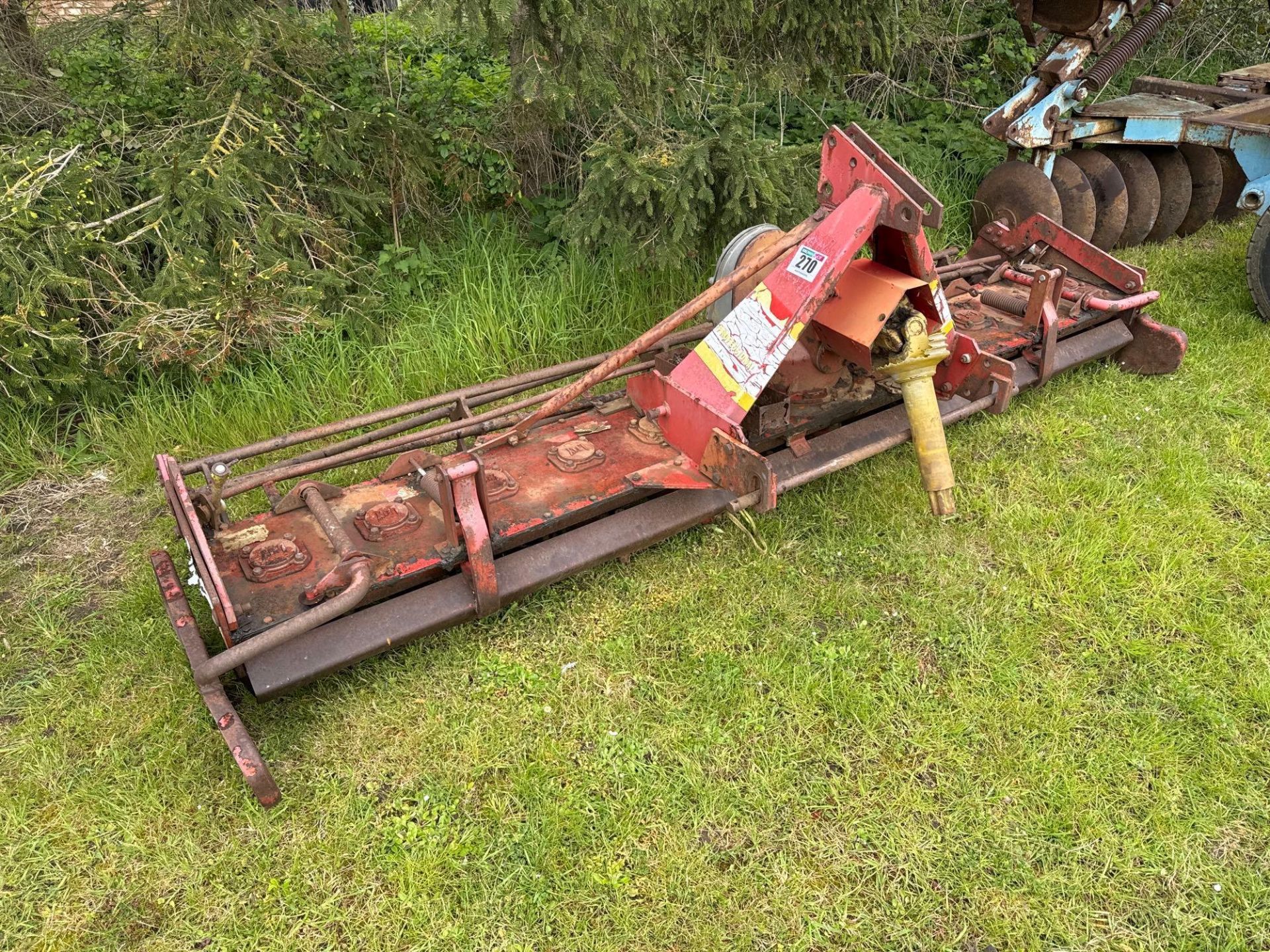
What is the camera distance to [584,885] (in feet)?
7.49

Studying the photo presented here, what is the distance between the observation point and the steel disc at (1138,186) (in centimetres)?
565

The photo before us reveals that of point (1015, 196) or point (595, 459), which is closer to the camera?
point (595, 459)

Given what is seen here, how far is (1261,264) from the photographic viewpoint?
15.3 ft

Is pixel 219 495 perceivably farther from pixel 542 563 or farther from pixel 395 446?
pixel 542 563

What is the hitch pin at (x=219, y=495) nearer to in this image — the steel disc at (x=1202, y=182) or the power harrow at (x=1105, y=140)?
the power harrow at (x=1105, y=140)

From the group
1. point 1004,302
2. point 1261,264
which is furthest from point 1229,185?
point 1004,302

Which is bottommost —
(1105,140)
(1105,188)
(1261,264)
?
(1261,264)

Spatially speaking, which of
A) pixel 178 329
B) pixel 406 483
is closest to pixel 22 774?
pixel 406 483

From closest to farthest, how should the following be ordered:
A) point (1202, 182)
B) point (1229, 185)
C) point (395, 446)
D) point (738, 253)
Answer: point (395, 446) < point (738, 253) < point (1202, 182) < point (1229, 185)

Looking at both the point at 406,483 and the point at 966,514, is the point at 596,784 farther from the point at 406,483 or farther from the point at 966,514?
the point at 966,514

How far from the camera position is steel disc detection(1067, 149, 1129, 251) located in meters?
5.52

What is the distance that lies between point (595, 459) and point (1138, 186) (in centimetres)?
465

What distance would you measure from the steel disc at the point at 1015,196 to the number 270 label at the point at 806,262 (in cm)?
283

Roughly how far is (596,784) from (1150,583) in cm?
219
